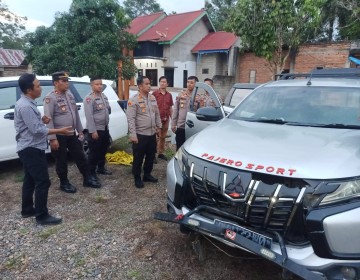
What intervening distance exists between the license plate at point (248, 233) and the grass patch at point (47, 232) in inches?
75.5

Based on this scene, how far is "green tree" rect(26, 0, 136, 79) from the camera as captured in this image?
906cm

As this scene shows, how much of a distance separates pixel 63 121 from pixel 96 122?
23.5 inches

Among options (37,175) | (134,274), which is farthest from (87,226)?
(134,274)

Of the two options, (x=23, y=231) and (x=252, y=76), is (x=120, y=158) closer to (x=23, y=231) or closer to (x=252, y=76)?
(x=23, y=231)

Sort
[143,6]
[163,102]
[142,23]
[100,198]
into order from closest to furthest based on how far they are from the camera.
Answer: [100,198] → [163,102] → [142,23] → [143,6]

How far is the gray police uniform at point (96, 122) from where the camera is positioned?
4.50 meters

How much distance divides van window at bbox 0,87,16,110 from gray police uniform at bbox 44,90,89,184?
127 centimetres

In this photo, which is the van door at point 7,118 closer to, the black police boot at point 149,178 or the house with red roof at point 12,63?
the black police boot at point 149,178

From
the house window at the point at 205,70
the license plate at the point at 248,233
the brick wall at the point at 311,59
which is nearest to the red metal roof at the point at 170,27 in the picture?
the house window at the point at 205,70

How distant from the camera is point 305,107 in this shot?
Result: 10.4 ft

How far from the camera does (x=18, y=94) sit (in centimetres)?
497

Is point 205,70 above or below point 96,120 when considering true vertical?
above

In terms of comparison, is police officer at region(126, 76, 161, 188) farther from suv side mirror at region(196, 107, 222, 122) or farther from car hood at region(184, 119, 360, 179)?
car hood at region(184, 119, 360, 179)

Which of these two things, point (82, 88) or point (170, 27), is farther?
point (170, 27)
